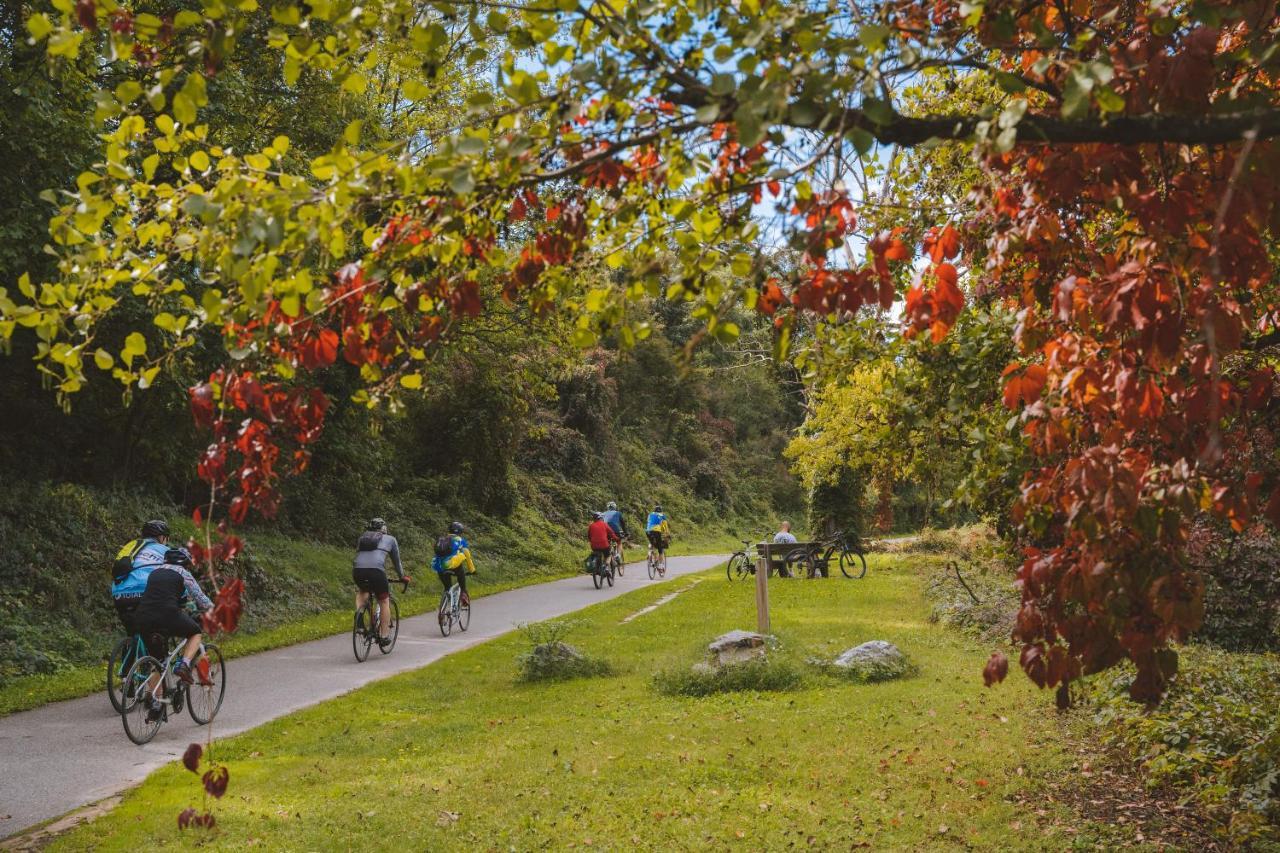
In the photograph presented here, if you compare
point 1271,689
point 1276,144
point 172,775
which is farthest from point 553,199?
point 1271,689

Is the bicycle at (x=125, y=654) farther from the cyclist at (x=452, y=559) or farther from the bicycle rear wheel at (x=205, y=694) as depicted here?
the cyclist at (x=452, y=559)

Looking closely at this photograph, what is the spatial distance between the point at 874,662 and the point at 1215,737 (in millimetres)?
4140

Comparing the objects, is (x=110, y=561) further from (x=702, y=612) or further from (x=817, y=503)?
(x=817, y=503)

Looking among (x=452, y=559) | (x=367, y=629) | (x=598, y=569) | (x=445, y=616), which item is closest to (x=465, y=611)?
(x=445, y=616)

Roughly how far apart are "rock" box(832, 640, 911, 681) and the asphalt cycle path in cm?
563

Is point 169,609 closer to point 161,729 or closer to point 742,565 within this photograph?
point 161,729

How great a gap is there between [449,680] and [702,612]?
22.3 ft

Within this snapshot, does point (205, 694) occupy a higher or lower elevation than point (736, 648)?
higher

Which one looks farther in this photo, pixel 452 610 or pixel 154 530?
pixel 452 610

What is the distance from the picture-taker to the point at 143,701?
8.57 m

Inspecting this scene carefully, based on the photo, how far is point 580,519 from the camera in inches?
1404

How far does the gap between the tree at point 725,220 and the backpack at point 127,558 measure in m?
6.68

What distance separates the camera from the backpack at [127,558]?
29.8 ft

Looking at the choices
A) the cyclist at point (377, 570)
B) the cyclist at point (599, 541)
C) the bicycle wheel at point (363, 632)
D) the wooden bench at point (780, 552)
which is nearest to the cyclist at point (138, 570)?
the cyclist at point (377, 570)
